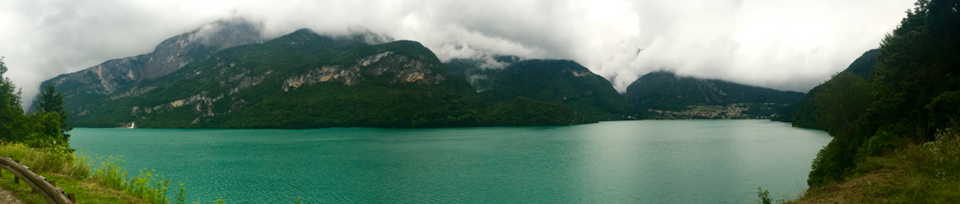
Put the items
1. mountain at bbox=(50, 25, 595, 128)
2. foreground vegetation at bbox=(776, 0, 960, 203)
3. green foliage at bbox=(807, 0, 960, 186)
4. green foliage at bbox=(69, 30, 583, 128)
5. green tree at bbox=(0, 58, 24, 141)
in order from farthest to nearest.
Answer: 1. mountain at bbox=(50, 25, 595, 128)
2. green foliage at bbox=(69, 30, 583, 128)
3. green tree at bbox=(0, 58, 24, 141)
4. green foliage at bbox=(807, 0, 960, 186)
5. foreground vegetation at bbox=(776, 0, 960, 203)

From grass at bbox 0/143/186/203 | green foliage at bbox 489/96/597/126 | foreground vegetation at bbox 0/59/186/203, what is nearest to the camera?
foreground vegetation at bbox 0/59/186/203

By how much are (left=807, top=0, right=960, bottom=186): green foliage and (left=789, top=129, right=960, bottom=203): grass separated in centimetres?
405

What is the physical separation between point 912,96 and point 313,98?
158337mm

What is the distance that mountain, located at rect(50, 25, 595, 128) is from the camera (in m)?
142

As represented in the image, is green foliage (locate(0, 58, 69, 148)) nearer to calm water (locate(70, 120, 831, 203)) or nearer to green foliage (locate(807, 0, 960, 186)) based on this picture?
calm water (locate(70, 120, 831, 203))

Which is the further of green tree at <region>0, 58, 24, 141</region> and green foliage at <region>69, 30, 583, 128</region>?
green foliage at <region>69, 30, 583, 128</region>

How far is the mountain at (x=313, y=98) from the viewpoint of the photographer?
142 meters

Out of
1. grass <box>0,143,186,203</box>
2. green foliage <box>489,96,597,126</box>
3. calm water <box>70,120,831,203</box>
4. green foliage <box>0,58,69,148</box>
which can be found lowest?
calm water <box>70,120,831,203</box>

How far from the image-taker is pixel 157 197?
1177 cm

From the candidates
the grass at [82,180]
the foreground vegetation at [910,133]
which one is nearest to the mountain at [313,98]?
the foreground vegetation at [910,133]

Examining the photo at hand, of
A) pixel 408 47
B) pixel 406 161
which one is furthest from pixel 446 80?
pixel 406 161

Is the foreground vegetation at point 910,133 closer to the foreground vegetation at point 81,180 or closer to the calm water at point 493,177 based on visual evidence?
the calm water at point 493,177

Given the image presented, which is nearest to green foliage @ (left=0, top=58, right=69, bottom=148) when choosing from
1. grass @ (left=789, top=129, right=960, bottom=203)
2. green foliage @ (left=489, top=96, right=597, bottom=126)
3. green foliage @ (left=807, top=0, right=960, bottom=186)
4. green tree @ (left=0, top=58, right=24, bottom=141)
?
green tree @ (left=0, top=58, right=24, bottom=141)

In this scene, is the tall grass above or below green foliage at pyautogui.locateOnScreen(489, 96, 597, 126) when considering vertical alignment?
below
